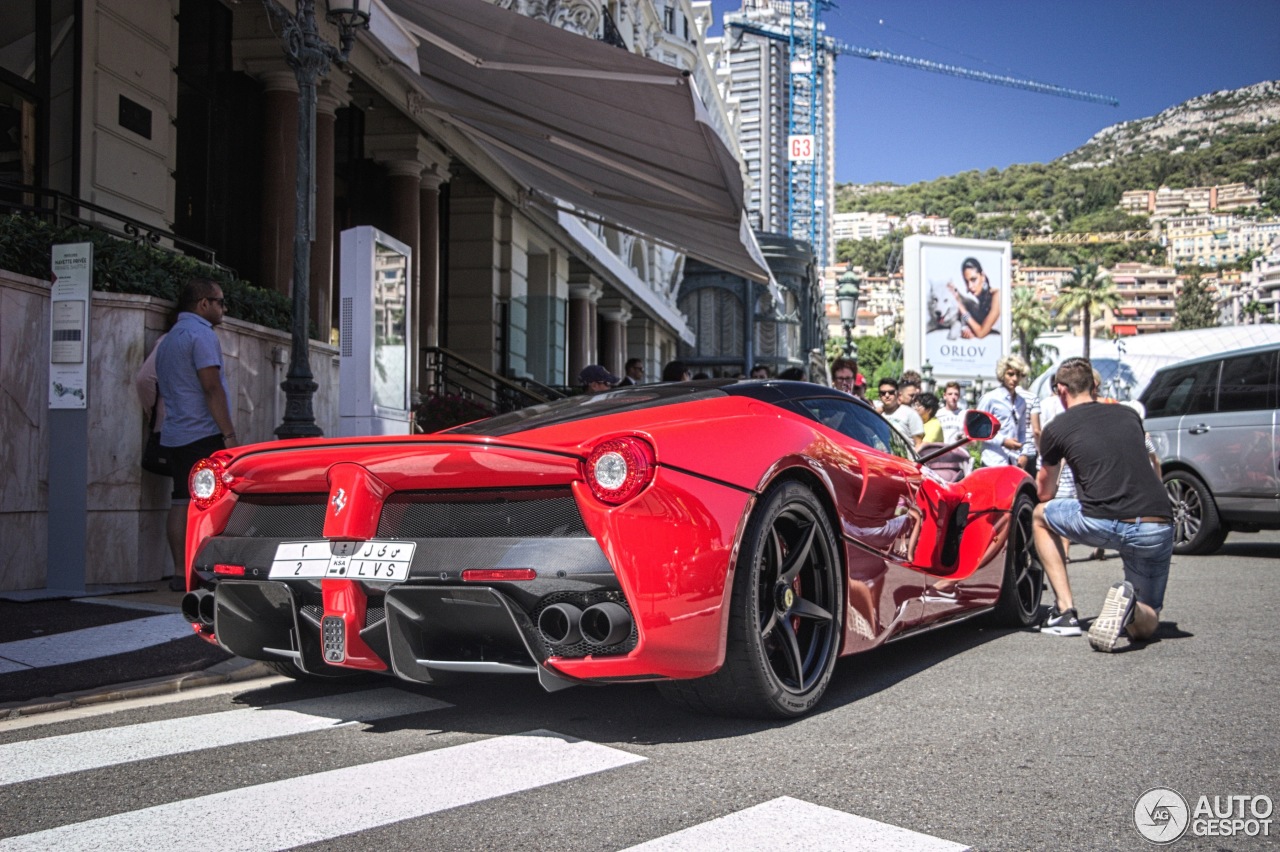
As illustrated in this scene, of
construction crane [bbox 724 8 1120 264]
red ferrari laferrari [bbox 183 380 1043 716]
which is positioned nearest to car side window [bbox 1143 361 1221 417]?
red ferrari laferrari [bbox 183 380 1043 716]

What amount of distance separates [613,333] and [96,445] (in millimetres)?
27823

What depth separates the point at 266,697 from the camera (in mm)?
4332

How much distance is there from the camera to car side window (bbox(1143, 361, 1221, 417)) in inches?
414

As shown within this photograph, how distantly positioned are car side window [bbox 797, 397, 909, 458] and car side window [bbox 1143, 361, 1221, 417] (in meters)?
6.68

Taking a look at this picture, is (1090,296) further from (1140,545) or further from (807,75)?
(807,75)

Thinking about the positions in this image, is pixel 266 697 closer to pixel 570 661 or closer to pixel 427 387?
pixel 570 661

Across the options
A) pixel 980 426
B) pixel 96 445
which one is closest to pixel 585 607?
pixel 980 426

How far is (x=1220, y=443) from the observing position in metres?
10.2

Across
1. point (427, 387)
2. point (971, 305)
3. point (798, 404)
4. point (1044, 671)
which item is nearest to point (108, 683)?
point (798, 404)

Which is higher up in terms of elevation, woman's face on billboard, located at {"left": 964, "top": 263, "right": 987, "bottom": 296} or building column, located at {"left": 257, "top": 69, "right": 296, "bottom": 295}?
woman's face on billboard, located at {"left": 964, "top": 263, "right": 987, "bottom": 296}

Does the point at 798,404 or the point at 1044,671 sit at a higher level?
the point at 798,404

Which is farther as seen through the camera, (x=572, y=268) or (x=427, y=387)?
(x=572, y=268)

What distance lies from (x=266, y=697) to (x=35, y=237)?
4292 mm

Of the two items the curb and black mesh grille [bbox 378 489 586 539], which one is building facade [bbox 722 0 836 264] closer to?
the curb
